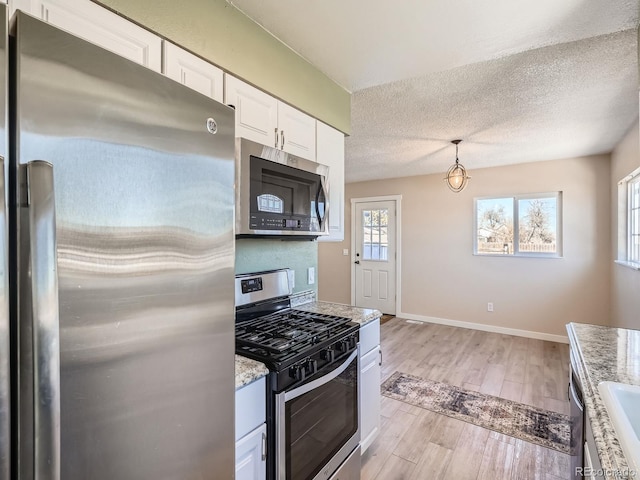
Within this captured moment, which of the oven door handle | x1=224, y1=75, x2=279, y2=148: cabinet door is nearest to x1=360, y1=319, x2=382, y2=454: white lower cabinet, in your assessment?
the oven door handle

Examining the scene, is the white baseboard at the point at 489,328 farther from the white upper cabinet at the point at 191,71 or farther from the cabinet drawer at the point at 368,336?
the white upper cabinet at the point at 191,71

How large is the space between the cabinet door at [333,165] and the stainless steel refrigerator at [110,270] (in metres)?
1.27

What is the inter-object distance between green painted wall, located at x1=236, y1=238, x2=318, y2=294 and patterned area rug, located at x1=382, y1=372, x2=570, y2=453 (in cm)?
Result: 137

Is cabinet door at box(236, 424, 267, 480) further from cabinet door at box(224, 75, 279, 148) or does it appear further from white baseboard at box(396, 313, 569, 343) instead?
white baseboard at box(396, 313, 569, 343)

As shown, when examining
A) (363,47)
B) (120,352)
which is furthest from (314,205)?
(120,352)

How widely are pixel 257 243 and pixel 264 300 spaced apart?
34 cm

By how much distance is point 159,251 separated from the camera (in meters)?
0.75

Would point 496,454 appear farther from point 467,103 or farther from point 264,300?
point 467,103

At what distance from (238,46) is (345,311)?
60.7 inches

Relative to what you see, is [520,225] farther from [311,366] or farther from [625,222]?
[311,366]

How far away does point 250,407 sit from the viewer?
45.7 inches

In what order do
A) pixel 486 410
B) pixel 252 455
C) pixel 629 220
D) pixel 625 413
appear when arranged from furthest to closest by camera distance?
pixel 629 220 < pixel 486 410 < pixel 252 455 < pixel 625 413

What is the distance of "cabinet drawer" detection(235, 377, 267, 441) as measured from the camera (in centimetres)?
111

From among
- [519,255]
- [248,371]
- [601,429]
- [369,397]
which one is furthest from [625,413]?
[519,255]
